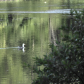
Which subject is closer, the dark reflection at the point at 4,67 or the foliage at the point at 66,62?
the foliage at the point at 66,62

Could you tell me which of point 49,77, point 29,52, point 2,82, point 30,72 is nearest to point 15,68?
point 30,72

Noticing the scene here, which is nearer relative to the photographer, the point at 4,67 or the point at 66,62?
the point at 66,62

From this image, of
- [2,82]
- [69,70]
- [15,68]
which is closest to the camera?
[69,70]

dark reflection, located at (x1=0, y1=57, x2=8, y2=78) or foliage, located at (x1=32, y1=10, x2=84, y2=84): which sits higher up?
foliage, located at (x1=32, y1=10, x2=84, y2=84)

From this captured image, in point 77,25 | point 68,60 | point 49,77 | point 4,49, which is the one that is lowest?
point 4,49

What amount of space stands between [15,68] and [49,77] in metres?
6.66

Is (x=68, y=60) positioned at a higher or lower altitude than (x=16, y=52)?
higher

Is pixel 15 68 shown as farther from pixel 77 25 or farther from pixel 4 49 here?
pixel 77 25

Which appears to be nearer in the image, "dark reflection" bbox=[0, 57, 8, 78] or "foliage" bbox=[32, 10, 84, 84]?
"foliage" bbox=[32, 10, 84, 84]

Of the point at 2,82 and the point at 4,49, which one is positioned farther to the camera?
the point at 4,49

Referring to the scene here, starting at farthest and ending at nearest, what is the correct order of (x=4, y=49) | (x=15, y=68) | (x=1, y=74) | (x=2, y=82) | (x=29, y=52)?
1. (x=4, y=49)
2. (x=29, y=52)
3. (x=15, y=68)
4. (x=1, y=74)
5. (x=2, y=82)

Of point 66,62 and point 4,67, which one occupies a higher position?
point 66,62

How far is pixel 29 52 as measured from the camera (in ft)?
48.6

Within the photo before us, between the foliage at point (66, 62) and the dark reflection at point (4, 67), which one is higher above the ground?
the foliage at point (66, 62)
